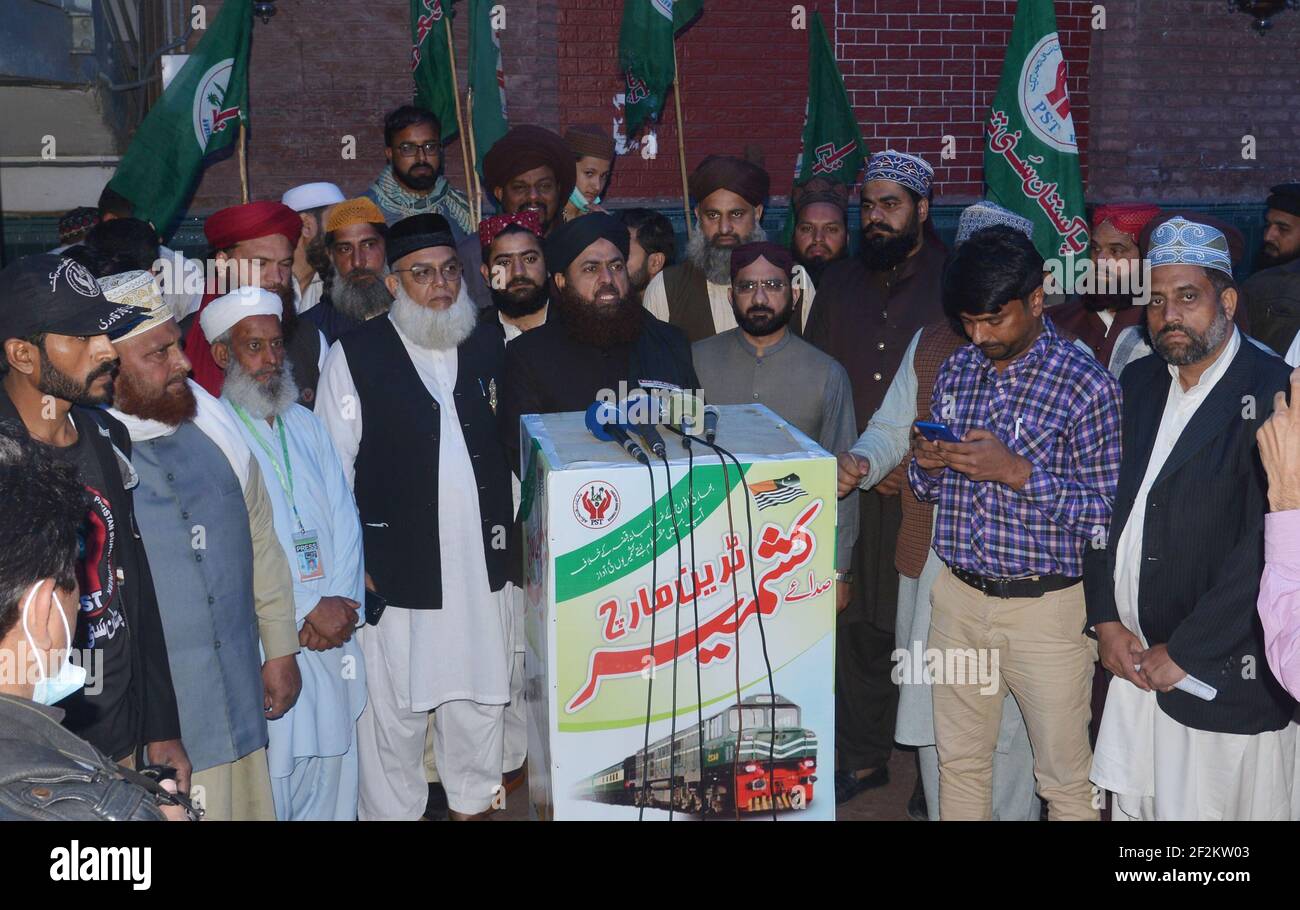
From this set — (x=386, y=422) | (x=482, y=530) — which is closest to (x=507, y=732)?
(x=482, y=530)

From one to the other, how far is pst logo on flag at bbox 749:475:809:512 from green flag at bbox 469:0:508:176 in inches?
189

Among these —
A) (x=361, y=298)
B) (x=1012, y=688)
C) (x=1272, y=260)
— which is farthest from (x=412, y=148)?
(x=1272, y=260)

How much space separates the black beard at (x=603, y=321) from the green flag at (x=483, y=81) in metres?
2.87

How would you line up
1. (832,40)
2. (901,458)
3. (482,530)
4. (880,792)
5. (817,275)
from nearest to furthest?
(901,458), (482,530), (880,792), (817,275), (832,40)

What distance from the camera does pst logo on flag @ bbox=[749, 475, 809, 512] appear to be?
3230 millimetres

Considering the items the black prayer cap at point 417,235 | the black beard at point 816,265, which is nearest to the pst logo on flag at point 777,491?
the black prayer cap at point 417,235

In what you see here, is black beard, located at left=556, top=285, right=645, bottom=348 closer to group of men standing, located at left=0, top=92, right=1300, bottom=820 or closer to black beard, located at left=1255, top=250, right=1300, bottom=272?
group of men standing, located at left=0, top=92, right=1300, bottom=820

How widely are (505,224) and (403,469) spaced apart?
1.30 metres

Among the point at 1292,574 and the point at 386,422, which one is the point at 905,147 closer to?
the point at 386,422

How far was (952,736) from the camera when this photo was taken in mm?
4410

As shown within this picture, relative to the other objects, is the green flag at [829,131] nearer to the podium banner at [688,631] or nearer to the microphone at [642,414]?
the microphone at [642,414]

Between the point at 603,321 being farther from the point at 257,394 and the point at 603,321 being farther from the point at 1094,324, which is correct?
the point at 1094,324

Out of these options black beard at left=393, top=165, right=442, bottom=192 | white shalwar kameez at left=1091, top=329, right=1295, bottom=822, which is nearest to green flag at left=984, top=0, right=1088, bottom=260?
white shalwar kameez at left=1091, top=329, right=1295, bottom=822
